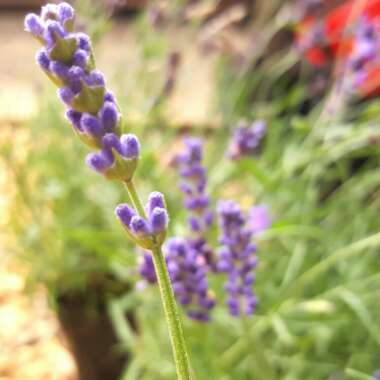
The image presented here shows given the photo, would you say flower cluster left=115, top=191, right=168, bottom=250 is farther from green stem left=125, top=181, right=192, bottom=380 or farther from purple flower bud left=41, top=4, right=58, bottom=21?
purple flower bud left=41, top=4, right=58, bottom=21

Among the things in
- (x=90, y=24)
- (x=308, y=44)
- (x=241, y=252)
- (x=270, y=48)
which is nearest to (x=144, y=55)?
(x=90, y=24)

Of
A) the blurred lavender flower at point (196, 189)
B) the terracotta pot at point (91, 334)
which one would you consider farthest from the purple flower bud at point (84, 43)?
the terracotta pot at point (91, 334)

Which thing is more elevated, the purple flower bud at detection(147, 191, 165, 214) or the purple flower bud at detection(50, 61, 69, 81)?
the purple flower bud at detection(50, 61, 69, 81)

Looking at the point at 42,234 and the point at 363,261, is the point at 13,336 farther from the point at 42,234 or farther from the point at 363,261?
the point at 363,261

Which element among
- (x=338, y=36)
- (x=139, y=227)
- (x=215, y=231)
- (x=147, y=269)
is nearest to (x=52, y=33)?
(x=139, y=227)

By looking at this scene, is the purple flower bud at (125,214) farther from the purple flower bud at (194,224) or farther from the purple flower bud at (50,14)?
the purple flower bud at (194,224)

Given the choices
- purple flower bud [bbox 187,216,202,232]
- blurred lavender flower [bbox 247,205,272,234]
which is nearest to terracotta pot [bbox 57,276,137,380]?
blurred lavender flower [bbox 247,205,272,234]

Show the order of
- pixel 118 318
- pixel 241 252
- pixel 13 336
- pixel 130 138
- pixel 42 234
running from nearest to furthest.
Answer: pixel 130 138 → pixel 241 252 → pixel 118 318 → pixel 42 234 → pixel 13 336

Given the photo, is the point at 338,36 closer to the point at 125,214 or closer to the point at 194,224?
the point at 194,224
